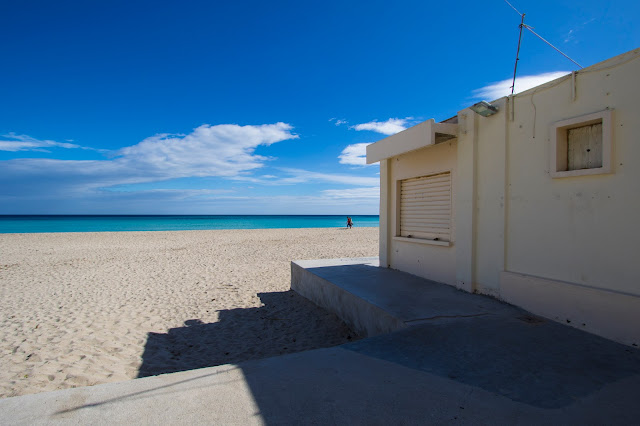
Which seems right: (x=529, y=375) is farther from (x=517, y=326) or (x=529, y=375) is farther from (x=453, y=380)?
(x=517, y=326)

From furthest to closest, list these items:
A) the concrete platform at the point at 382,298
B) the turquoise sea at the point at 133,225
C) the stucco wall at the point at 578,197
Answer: the turquoise sea at the point at 133,225 → the concrete platform at the point at 382,298 → the stucco wall at the point at 578,197

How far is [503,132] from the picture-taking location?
5457 millimetres

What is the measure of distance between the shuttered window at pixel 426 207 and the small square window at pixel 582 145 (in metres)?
2.39

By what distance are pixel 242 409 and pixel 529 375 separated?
2.55m

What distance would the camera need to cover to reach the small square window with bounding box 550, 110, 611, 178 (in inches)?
160

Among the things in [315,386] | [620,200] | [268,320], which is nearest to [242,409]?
[315,386]

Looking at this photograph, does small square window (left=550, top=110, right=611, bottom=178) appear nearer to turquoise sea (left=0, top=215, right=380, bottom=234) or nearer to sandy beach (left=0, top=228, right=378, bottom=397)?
sandy beach (left=0, top=228, right=378, bottom=397)

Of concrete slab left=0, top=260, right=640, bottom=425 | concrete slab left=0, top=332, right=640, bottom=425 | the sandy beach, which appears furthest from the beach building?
the sandy beach

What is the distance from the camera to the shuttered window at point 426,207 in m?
7.04

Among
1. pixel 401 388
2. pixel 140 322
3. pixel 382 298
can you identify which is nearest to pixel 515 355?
pixel 401 388

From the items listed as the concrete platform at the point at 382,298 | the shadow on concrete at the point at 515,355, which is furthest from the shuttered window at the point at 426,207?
the shadow on concrete at the point at 515,355

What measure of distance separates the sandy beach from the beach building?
2.84m

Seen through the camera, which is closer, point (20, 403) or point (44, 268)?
point (20, 403)

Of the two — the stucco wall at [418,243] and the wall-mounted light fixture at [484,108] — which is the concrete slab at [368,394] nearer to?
the stucco wall at [418,243]
